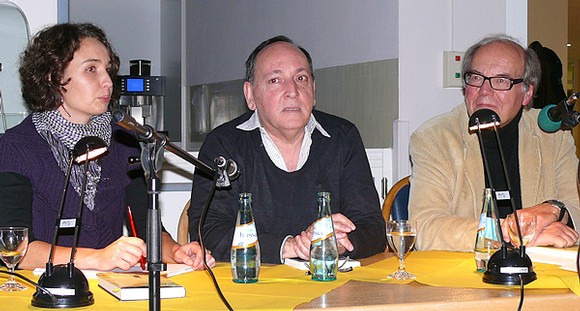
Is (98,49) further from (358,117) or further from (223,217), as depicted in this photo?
(358,117)

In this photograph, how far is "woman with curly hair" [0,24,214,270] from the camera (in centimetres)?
222

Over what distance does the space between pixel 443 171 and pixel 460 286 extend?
3.18 feet

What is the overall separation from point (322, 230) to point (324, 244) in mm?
32

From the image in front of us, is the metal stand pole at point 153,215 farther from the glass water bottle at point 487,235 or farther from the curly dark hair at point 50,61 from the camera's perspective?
the curly dark hair at point 50,61

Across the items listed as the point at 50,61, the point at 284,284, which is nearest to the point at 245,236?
the point at 284,284

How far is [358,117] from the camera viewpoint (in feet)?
13.1

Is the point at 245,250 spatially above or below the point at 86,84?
below

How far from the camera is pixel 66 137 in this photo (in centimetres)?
233

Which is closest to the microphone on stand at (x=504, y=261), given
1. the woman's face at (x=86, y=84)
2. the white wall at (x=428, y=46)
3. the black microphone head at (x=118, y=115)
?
the black microphone head at (x=118, y=115)

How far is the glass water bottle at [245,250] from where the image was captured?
174 centimetres

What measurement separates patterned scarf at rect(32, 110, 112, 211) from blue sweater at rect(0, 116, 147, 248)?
15 millimetres

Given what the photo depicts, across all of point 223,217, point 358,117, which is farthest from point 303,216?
point 358,117

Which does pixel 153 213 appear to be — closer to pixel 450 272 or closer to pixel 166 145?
pixel 166 145

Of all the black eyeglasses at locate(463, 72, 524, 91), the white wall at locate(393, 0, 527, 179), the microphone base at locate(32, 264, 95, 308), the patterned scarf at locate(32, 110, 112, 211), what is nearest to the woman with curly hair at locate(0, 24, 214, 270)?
the patterned scarf at locate(32, 110, 112, 211)
